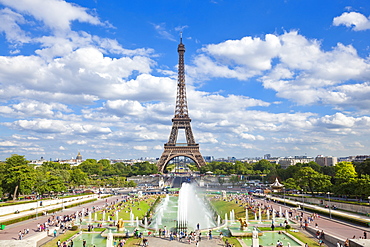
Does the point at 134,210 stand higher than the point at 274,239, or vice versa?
the point at 274,239

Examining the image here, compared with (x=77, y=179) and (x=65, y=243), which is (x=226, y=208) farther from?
(x=77, y=179)

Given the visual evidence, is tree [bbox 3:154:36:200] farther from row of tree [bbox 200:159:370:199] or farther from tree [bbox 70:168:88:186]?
row of tree [bbox 200:159:370:199]

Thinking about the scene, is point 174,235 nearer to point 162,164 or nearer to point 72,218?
point 72,218

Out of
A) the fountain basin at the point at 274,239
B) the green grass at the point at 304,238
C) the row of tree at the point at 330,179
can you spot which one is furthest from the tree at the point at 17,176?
the row of tree at the point at 330,179

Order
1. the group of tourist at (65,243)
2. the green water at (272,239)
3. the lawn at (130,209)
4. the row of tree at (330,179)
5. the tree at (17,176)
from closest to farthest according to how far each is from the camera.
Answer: the group of tourist at (65,243)
the green water at (272,239)
the lawn at (130,209)
the tree at (17,176)
the row of tree at (330,179)

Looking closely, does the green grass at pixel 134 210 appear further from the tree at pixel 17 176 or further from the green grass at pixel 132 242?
the green grass at pixel 132 242

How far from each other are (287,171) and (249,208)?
49425 mm

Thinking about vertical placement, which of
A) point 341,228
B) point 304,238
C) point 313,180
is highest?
point 313,180

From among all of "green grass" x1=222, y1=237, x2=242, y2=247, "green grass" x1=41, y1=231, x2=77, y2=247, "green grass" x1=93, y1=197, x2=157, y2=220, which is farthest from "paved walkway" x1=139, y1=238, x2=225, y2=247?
"green grass" x1=93, y1=197, x2=157, y2=220

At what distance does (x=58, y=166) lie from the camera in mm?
91062

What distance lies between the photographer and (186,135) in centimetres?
11219

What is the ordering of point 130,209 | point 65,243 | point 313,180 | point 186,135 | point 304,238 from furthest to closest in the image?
1. point 186,135
2. point 313,180
3. point 130,209
4. point 304,238
5. point 65,243

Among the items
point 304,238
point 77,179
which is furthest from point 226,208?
point 77,179

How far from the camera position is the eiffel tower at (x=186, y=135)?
108750 mm
